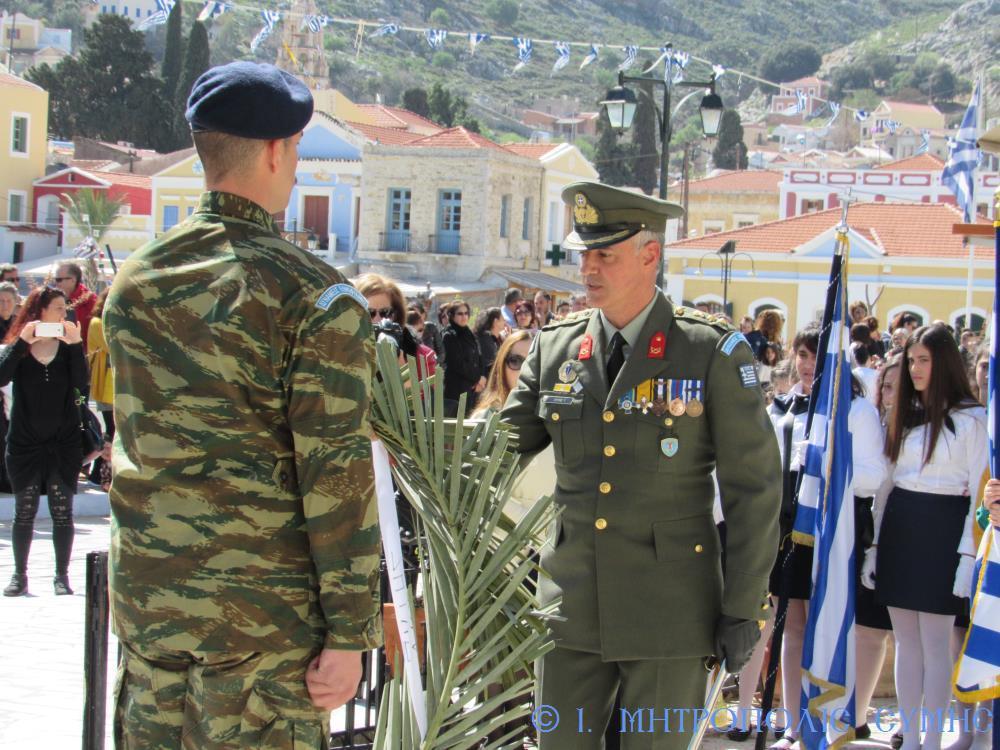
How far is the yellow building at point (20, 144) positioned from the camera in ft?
189

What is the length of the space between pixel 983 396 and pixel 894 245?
35.9 metres

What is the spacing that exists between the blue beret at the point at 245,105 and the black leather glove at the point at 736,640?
187 centimetres

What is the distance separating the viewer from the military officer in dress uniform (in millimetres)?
3666

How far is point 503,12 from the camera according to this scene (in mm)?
176375

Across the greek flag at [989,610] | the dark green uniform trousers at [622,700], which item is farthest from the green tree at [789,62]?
the dark green uniform trousers at [622,700]

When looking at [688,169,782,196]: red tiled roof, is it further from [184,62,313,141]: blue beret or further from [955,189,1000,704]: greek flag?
[184,62,313,141]: blue beret

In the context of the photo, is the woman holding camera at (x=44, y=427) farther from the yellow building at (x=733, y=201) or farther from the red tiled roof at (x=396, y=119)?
the yellow building at (x=733, y=201)

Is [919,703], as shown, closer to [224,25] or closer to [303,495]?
[303,495]

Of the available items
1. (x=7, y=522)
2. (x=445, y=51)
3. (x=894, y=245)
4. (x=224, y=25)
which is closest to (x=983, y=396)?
(x=7, y=522)

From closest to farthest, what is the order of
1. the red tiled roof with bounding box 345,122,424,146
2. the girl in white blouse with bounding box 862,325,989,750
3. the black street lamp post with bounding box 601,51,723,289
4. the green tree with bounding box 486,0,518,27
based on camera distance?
1. the girl in white blouse with bounding box 862,325,989,750
2. the black street lamp post with bounding box 601,51,723,289
3. the red tiled roof with bounding box 345,122,424,146
4. the green tree with bounding box 486,0,518,27

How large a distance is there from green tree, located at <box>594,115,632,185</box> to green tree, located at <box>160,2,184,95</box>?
27429mm

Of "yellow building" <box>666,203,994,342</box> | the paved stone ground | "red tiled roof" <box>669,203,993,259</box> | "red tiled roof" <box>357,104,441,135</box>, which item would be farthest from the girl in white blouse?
"red tiled roof" <box>357,104,441,135</box>

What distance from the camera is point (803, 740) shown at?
5770 mm

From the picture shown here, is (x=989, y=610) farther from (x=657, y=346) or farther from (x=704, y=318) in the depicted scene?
(x=657, y=346)
